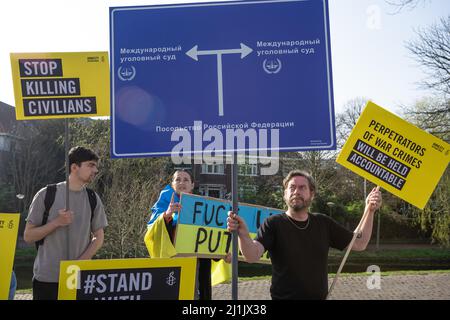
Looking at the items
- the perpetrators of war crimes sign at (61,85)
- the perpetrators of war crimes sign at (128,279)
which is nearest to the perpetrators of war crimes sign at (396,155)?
the perpetrators of war crimes sign at (128,279)

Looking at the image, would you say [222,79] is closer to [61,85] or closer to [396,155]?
[61,85]

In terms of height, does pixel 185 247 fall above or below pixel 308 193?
below

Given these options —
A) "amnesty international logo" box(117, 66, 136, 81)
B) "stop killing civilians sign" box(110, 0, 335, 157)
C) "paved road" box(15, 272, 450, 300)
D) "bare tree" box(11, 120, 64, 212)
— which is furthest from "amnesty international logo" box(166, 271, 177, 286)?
"bare tree" box(11, 120, 64, 212)

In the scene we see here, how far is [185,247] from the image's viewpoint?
4867mm

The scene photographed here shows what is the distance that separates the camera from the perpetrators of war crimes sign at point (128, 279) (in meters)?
2.98

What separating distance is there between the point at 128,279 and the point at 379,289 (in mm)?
8709

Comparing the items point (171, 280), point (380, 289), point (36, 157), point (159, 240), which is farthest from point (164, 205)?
point (36, 157)

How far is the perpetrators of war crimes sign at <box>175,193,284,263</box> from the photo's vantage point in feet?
16.1

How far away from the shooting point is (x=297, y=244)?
324 centimetres

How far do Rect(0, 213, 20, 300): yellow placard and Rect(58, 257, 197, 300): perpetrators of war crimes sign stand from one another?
45.8 inches
